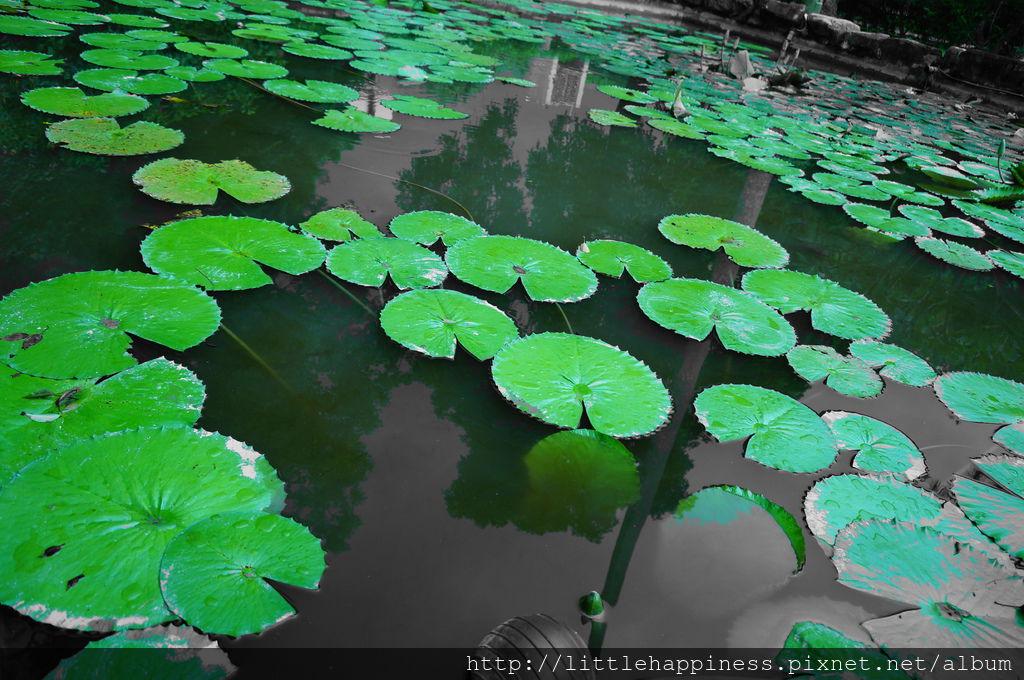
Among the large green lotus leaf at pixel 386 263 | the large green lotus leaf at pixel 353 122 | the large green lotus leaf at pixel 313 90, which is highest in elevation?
the large green lotus leaf at pixel 313 90

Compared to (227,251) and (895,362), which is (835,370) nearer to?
(895,362)

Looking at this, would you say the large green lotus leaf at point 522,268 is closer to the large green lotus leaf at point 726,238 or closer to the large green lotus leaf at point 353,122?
the large green lotus leaf at point 726,238

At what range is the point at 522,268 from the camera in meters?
1.62

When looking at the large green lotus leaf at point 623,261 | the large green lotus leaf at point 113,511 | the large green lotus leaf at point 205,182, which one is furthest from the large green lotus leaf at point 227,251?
the large green lotus leaf at point 623,261

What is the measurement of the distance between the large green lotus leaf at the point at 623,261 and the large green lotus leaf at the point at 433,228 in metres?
0.39

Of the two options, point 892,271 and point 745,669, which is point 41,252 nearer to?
point 745,669

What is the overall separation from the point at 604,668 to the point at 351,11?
6601 millimetres

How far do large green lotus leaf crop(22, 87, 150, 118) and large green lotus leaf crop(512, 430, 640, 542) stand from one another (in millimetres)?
2416

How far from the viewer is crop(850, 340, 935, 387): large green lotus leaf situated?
1.49 metres

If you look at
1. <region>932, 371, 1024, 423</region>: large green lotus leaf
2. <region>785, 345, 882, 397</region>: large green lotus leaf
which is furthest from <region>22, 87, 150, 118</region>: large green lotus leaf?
<region>932, 371, 1024, 423</region>: large green lotus leaf

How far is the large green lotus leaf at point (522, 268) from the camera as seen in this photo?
155cm

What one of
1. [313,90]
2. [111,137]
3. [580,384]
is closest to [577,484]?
[580,384]

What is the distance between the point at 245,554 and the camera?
31.4 inches

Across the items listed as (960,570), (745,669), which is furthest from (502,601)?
(960,570)
